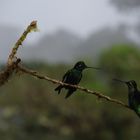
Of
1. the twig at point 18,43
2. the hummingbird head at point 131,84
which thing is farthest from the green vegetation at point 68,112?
the hummingbird head at point 131,84

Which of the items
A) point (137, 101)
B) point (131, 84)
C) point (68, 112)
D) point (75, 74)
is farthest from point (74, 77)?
point (68, 112)

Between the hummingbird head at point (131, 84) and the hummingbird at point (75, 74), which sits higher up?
the hummingbird head at point (131, 84)

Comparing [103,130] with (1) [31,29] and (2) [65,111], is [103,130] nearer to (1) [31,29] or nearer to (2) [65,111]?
(2) [65,111]

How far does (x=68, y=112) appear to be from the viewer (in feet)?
243

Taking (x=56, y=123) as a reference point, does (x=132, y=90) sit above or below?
below

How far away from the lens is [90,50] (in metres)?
196

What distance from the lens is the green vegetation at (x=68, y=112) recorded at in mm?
70250

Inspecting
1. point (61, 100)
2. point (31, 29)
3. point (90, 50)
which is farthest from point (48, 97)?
point (90, 50)

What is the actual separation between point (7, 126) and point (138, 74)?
1566 centimetres

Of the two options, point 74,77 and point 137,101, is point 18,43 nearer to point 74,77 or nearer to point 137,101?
point 74,77

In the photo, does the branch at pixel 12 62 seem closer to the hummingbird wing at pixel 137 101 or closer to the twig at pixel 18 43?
the twig at pixel 18 43

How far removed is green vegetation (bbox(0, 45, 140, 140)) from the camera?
7025 cm

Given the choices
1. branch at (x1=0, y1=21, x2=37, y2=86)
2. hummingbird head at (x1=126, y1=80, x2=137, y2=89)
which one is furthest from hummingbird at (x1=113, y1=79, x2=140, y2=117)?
branch at (x1=0, y1=21, x2=37, y2=86)

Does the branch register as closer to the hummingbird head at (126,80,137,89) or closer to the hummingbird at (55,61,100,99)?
the hummingbird at (55,61,100,99)
